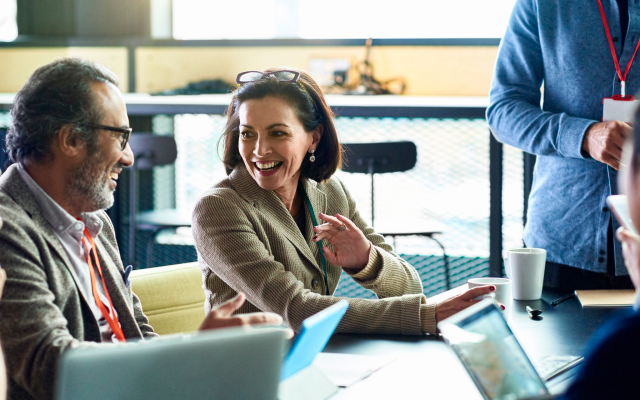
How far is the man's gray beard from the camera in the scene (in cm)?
122

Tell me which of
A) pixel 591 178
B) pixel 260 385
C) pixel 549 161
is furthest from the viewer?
pixel 549 161

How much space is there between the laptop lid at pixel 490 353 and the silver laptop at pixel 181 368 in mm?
243

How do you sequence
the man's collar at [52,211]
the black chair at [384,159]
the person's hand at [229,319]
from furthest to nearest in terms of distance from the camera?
the black chair at [384,159], the man's collar at [52,211], the person's hand at [229,319]

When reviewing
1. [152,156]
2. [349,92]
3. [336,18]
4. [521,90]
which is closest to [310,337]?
[521,90]

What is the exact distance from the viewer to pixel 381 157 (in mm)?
2961

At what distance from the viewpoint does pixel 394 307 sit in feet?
4.43

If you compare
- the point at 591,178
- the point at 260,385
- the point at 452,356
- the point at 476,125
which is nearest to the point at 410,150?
the point at 476,125

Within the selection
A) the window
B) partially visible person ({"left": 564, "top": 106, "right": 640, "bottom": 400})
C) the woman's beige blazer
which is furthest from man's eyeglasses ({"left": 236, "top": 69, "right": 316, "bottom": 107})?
the window

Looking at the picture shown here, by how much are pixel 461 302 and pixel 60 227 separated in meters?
0.75

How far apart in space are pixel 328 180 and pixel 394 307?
630 millimetres

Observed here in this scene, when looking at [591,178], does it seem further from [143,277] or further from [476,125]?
[476,125]

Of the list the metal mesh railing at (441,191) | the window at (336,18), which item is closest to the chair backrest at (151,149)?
the metal mesh railing at (441,191)

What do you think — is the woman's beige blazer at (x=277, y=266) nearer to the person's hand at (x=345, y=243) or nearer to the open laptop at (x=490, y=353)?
the person's hand at (x=345, y=243)

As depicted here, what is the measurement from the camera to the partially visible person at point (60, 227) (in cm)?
101
